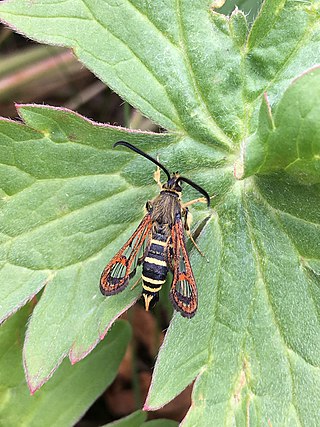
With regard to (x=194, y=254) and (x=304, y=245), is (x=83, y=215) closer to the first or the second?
(x=194, y=254)

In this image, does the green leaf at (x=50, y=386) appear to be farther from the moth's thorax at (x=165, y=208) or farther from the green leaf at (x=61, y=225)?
the moth's thorax at (x=165, y=208)

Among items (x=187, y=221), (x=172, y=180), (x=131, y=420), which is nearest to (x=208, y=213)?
(x=187, y=221)

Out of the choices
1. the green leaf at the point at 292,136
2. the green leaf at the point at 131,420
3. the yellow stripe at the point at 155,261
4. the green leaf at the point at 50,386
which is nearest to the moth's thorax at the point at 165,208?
the yellow stripe at the point at 155,261

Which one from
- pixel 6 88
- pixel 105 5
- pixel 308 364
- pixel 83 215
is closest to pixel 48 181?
pixel 83 215

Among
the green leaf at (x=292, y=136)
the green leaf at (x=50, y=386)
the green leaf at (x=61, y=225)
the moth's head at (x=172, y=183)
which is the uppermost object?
the green leaf at (x=292, y=136)

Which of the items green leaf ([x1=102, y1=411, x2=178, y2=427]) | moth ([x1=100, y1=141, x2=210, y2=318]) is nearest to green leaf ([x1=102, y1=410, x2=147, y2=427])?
green leaf ([x1=102, y1=411, x2=178, y2=427])
